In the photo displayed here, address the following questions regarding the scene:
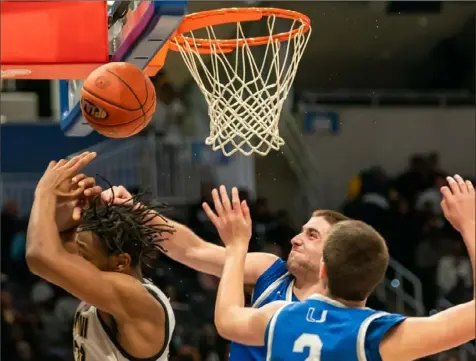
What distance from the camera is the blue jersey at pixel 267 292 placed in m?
3.68

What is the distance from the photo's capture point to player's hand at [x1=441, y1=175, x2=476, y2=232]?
2.81 metres

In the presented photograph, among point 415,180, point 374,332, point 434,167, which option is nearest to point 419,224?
point 415,180

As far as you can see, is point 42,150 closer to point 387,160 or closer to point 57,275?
point 387,160

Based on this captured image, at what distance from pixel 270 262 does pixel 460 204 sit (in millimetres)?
1185

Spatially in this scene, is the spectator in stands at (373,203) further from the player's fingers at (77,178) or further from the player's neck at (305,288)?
the player's fingers at (77,178)

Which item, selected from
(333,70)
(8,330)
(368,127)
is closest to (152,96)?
(8,330)

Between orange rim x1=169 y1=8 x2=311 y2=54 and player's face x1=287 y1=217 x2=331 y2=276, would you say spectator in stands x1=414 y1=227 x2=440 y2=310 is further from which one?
player's face x1=287 y1=217 x2=331 y2=276

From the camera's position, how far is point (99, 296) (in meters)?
3.08

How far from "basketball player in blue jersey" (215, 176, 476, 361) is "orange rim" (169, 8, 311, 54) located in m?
1.28

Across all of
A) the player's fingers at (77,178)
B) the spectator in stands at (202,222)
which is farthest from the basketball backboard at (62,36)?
the spectator in stands at (202,222)

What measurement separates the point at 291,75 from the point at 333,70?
23.7 ft

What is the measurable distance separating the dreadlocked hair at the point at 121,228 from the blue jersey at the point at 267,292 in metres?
0.54

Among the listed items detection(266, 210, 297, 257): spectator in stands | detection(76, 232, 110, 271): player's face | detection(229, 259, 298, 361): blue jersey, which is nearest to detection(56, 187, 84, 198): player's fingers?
detection(76, 232, 110, 271): player's face

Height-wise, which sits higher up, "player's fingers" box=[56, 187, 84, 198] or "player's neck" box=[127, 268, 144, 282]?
"player's fingers" box=[56, 187, 84, 198]
